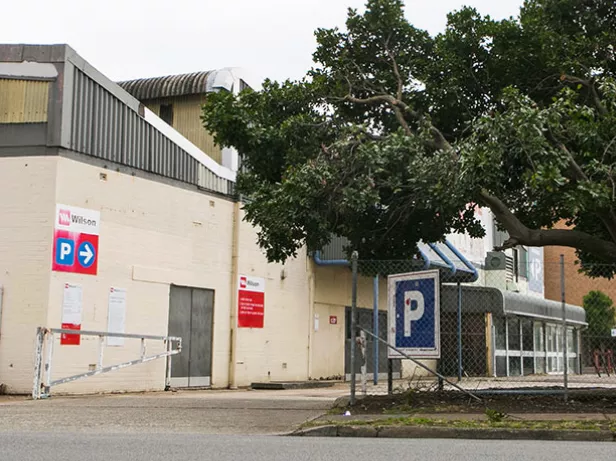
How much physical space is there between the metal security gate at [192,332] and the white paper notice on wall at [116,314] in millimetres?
1698

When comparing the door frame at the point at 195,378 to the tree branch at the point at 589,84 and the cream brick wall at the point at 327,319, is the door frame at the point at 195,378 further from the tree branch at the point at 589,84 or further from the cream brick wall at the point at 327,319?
the tree branch at the point at 589,84

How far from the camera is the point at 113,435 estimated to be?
10.2m

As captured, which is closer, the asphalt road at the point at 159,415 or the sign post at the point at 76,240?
the asphalt road at the point at 159,415

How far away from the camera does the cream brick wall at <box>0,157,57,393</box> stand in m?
17.3

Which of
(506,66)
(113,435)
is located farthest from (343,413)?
(506,66)

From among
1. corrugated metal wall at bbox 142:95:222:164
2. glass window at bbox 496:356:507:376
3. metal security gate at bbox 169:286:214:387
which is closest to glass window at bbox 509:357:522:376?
glass window at bbox 496:356:507:376

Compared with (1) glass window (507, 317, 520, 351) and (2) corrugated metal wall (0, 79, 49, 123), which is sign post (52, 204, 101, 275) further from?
(1) glass window (507, 317, 520, 351)

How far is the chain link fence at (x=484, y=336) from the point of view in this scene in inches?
669

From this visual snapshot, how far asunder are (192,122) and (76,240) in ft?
20.1

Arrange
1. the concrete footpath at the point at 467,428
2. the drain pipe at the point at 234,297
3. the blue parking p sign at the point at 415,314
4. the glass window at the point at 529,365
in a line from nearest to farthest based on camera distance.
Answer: the concrete footpath at the point at 467,428, the blue parking p sign at the point at 415,314, the drain pipe at the point at 234,297, the glass window at the point at 529,365

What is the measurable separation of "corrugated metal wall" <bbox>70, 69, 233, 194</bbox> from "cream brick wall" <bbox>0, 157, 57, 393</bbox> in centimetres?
109

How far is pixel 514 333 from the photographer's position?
3366cm

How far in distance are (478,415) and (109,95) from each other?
1107 cm

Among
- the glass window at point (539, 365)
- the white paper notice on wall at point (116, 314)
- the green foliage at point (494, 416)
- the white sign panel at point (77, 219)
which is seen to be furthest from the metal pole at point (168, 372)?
the glass window at point (539, 365)
